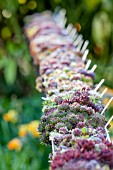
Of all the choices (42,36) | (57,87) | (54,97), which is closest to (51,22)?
(42,36)

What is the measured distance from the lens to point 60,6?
4.76 meters

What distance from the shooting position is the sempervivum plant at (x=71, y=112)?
1.12 meters

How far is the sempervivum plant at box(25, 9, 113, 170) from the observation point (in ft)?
3.69

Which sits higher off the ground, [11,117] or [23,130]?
[11,117]

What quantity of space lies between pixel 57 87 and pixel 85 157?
92 centimetres

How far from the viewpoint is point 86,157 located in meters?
1.11

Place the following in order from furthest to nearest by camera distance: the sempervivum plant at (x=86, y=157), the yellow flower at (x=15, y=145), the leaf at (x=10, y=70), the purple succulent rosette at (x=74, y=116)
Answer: the leaf at (x=10, y=70)
the yellow flower at (x=15, y=145)
the purple succulent rosette at (x=74, y=116)
the sempervivum plant at (x=86, y=157)

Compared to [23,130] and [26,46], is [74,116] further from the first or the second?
[26,46]

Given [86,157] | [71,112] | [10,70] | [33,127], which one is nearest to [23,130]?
[33,127]

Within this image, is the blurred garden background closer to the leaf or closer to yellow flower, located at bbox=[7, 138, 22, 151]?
the leaf

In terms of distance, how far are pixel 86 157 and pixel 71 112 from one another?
436mm

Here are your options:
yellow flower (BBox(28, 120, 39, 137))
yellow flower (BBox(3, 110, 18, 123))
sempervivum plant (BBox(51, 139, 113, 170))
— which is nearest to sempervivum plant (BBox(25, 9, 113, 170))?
sempervivum plant (BBox(51, 139, 113, 170))

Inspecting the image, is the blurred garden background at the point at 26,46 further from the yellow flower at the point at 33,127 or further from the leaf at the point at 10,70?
the yellow flower at the point at 33,127

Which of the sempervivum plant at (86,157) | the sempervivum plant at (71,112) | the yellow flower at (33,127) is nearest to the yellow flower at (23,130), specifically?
the yellow flower at (33,127)
